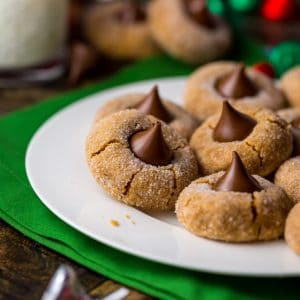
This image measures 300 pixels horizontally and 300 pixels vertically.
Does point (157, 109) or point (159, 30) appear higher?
point (157, 109)

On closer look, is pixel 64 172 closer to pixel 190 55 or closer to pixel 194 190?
pixel 194 190

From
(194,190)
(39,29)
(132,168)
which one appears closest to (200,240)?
(194,190)

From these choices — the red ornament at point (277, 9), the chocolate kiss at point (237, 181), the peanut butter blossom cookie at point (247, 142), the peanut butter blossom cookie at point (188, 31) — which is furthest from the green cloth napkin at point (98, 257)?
the red ornament at point (277, 9)

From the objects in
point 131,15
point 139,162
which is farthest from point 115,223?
point 131,15

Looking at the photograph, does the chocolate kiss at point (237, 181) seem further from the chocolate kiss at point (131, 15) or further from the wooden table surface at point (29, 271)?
the chocolate kiss at point (131, 15)

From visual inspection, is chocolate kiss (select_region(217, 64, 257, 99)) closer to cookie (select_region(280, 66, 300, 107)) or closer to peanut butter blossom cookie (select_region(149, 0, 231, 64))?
cookie (select_region(280, 66, 300, 107))

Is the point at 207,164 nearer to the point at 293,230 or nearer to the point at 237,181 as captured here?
the point at 237,181
